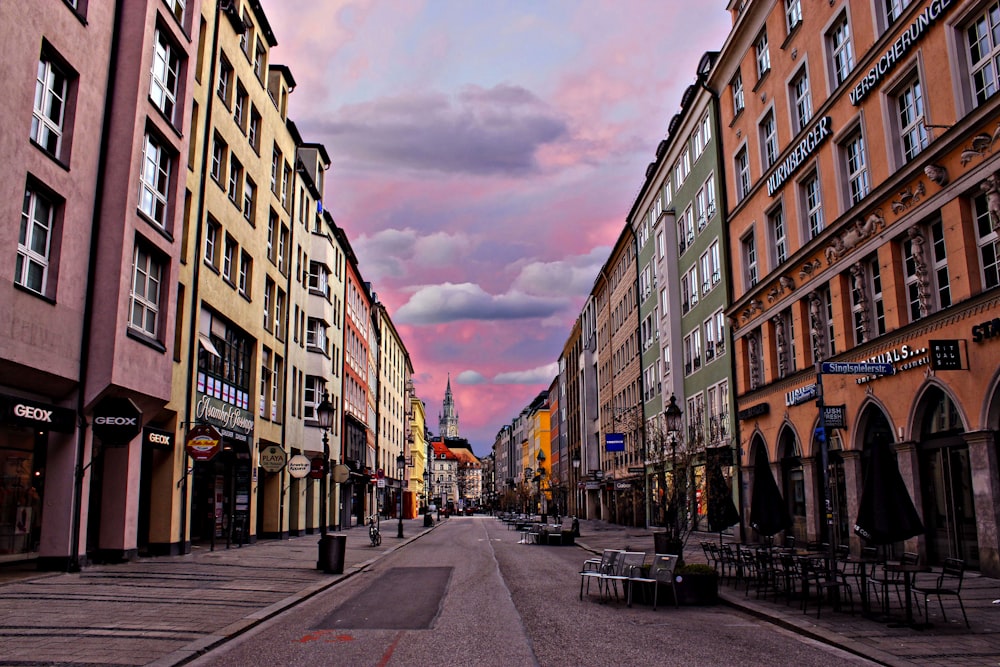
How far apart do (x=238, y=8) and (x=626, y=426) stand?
38606 millimetres

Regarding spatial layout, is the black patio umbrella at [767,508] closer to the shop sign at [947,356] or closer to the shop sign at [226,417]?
the shop sign at [947,356]

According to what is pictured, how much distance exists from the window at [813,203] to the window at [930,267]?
6894 millimetres

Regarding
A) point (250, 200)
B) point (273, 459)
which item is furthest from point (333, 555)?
point (250, 200)

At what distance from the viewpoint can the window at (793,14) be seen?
28525 mm

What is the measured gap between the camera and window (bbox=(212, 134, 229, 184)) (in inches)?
1147

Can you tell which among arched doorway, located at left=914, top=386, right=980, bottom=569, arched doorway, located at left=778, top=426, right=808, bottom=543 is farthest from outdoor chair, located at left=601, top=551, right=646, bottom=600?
arched doorway, located at left=778, top=426, right=808, bottom=543

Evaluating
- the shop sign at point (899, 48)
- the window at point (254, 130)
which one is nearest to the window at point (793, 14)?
the shop sign at point (899, 48)

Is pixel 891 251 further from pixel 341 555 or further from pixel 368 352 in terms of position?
pixel 368 352

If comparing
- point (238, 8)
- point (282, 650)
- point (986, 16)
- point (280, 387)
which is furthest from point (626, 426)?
point (282, 650)

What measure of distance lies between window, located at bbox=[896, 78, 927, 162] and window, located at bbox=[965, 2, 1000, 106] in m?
1.78

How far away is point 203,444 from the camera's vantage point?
2338cm

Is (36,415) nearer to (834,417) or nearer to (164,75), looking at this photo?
(164,75)

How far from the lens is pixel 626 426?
197 feet

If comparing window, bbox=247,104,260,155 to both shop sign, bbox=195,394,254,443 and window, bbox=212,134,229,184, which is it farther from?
shop sign, bbox=195,394,254,443
